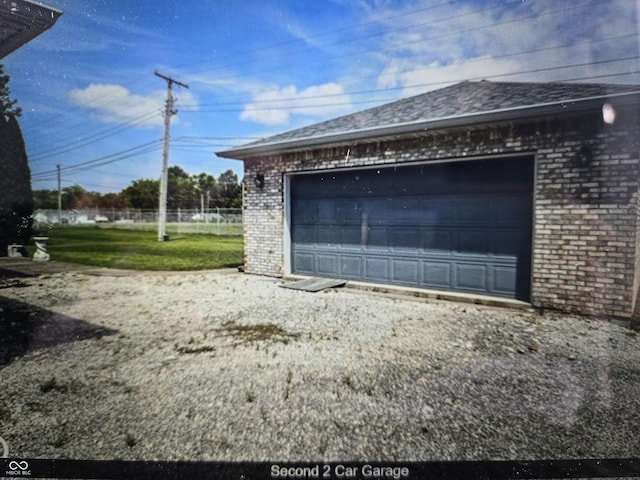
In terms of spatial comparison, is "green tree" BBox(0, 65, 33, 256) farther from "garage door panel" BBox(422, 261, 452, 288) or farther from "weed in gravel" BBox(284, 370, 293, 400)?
"garage door panel" BBox(422, 261, 452, 288)

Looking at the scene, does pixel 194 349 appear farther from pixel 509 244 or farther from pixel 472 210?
pixel 509 244

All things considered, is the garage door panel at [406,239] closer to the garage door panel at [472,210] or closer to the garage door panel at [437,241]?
the garage door panel at [437,241]

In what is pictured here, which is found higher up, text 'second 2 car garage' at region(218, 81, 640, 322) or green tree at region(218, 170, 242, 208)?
green tree at region(218, 170, 242, 208)

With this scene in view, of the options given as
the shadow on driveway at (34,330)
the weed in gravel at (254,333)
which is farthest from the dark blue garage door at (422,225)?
the shadow on driveway at (34,330)

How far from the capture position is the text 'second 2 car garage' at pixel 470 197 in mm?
4121

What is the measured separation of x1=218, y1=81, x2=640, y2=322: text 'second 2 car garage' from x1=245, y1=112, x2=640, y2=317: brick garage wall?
14mm


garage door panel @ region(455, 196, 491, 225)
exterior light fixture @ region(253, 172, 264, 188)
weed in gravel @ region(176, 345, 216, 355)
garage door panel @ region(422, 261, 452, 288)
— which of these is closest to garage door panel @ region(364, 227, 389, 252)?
garage door panel @ region(422, 261, 452, 288)

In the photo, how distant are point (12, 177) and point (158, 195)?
11.3 metres

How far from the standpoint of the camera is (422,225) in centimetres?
579

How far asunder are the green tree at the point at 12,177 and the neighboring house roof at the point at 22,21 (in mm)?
251

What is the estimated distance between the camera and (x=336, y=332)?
3787mm

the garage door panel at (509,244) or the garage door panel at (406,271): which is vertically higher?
the garage door panel at (509,244)

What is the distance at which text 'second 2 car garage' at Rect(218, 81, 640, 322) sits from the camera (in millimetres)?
4121

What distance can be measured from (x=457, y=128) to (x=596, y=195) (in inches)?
80.5
